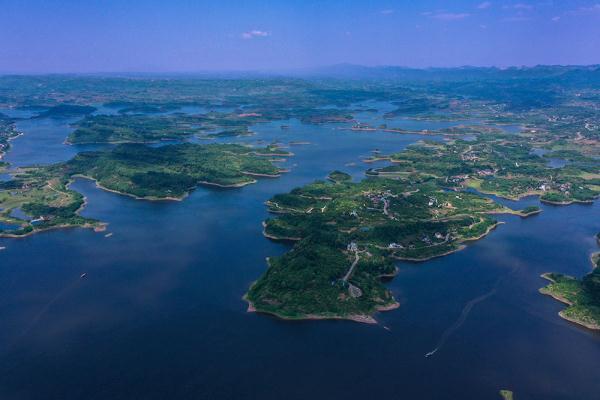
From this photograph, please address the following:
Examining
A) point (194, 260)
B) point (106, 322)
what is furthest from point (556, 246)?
point (106, 322)

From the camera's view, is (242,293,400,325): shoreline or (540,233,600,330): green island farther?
(540,233,600,330): green island

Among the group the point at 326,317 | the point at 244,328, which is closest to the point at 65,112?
the point at 244,328

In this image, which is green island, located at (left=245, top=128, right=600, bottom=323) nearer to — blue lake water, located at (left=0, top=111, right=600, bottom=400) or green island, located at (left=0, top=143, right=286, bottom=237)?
blue lake water, located at (left=0, top=111, right=600, bottom=400)

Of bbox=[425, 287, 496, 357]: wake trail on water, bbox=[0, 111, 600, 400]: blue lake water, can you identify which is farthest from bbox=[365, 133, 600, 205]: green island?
bbox=[425, 287, 496, 357]: wake trail on water

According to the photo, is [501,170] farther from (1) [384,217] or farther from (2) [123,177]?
(2) [123,177]

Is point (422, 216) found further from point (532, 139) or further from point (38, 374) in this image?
point (532, 139)
